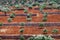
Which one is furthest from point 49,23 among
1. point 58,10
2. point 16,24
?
point 58,10

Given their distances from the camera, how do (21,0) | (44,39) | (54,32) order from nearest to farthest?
(44,39) → (54,32) → (21,0)

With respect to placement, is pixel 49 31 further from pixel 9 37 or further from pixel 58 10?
pixel 58 10

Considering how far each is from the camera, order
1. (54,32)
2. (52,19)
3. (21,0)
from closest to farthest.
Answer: (54,32), (52,19), (21,0)

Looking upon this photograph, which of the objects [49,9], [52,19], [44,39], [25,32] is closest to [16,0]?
[49,9]

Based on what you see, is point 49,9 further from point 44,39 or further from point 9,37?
point 44,39

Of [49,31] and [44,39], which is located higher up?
[44,39]

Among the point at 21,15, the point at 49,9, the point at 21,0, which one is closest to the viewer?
the point at 21,15

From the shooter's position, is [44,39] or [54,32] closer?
[44,39]

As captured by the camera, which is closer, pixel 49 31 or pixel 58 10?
pixel 49 31

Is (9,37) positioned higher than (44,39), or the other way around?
(44,39)
